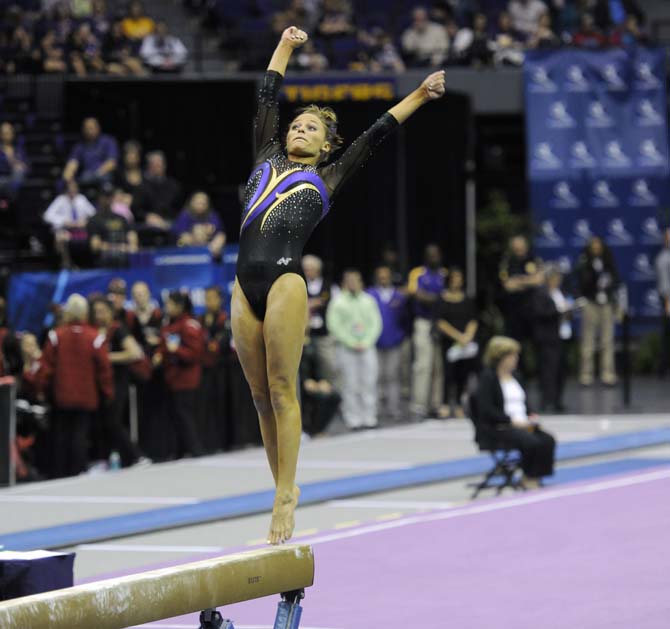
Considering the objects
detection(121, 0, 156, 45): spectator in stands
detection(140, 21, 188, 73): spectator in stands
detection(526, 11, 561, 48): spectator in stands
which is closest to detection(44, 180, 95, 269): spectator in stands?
detection(140, 21, 188, 73): spectator in stands

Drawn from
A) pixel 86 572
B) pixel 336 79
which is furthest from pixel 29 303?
pixel 336 79

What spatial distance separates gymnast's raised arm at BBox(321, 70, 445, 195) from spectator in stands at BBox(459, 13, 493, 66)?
14.3 metres

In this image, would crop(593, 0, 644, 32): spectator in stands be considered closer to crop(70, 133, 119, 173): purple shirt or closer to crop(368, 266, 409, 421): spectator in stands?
crop(368, 266, 409, 421): spectator in stands

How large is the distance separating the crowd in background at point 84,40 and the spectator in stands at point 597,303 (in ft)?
18.6

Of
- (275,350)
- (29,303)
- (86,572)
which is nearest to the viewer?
(275,350)

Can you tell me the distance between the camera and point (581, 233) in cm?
2150

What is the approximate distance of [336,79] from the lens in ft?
64.7

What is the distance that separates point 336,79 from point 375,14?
127 inches

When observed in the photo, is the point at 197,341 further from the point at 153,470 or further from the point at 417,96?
the point at 417,96

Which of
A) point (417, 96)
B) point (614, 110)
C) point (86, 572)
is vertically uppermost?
point (614, 110)

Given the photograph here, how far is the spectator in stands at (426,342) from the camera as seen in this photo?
1709cm

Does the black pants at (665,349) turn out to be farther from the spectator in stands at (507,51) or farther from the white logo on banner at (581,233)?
the spectator in stands at (507,51)

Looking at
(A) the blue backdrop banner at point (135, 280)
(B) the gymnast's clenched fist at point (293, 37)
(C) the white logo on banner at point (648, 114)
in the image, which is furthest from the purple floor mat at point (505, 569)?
(C) the white logo on banner at point (648, 114)

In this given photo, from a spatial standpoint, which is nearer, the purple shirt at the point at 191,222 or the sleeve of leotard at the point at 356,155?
the sleeve of leotard at the point at 356,155
